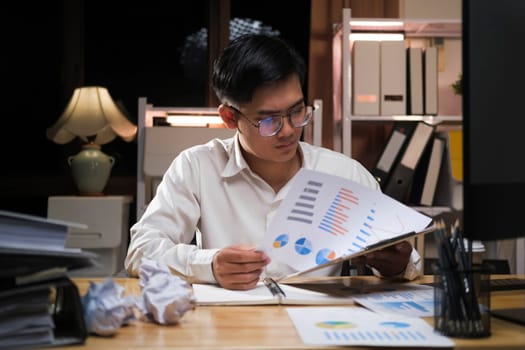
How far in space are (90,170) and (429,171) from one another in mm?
1557

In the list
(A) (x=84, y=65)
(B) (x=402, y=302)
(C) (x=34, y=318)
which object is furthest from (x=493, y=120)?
(A) (x=84, y=65)

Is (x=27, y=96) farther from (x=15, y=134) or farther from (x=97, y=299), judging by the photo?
(x=97, y=299)

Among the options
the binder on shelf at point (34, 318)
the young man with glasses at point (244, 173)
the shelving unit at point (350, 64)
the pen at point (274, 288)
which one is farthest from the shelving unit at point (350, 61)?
the binder on shelf at point (34, 318)

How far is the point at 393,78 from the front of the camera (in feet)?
9.51

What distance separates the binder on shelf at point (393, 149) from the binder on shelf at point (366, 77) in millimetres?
153

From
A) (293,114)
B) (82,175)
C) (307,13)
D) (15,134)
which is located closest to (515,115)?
(293,114)

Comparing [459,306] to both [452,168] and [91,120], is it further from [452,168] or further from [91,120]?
[91,120]

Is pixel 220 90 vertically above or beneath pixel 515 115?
above

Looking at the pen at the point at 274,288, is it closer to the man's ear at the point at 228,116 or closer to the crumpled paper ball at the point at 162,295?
the crumpled paper ball at the point at 162,295

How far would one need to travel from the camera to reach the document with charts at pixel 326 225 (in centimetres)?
102

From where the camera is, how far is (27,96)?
3672mm

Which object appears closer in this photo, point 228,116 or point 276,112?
point 276,112

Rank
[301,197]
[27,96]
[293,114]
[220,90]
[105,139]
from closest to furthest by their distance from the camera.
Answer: [301,197]
[293,114]
[220,90]
[105,139]
[27,96]

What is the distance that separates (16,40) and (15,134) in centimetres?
54
